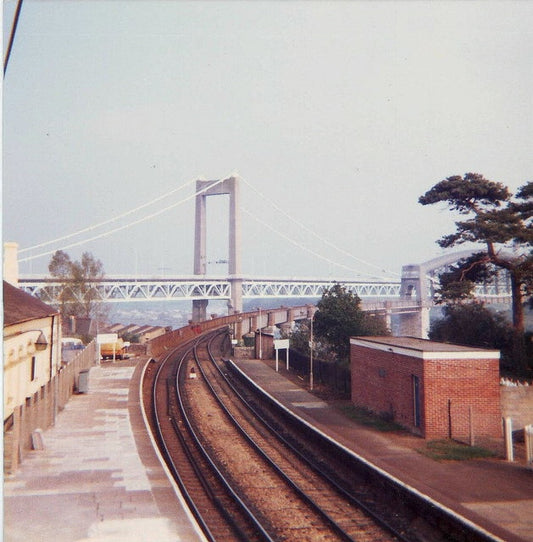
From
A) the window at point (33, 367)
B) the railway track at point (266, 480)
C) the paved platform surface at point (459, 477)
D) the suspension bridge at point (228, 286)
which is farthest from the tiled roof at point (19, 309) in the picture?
the suspension bridge at point (228, 286)

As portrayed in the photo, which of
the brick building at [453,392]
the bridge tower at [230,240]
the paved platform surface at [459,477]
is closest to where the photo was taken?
the paved platform surface at [459,477]

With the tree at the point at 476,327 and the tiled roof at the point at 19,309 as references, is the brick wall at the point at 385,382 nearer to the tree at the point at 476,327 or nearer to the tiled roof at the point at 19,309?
the tree at the point at 476,327

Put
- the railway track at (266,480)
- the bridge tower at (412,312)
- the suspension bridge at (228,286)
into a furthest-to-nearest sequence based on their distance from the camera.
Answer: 1. the suspension bridge at (228,286)
2. the bridge tower at (412,312)
3. the railway track at (266,480)

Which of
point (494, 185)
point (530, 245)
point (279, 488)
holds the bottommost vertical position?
point (279, 488)

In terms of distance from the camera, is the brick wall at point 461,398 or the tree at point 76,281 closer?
the brick wall at point 461,398

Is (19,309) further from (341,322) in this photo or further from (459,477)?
(341,322)

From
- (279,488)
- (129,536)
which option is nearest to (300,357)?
(279,488)

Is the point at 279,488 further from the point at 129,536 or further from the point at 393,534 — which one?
the point at 129,536
